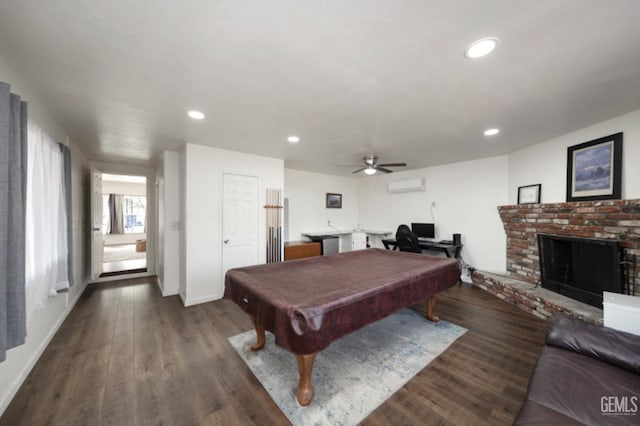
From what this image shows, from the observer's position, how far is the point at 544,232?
3273 millimetres

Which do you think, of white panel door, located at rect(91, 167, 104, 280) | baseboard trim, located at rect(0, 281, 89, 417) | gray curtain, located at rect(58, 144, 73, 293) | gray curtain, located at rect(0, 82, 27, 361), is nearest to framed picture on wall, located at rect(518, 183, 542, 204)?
gray curtain, located at rect(0, 82, 27, 361)

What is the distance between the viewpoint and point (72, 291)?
3.45m

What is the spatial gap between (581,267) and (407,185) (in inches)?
122

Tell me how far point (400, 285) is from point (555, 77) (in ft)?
6.57

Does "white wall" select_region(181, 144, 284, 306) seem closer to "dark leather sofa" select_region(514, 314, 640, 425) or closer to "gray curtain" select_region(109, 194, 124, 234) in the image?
"dark leather sofa" select_region(514, 314, 640, 425)

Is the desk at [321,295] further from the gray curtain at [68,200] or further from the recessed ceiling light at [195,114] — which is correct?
the gray curtain at [68,200]

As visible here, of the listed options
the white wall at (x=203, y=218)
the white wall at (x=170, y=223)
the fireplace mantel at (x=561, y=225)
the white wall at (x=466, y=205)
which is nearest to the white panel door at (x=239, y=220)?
the white wall at (x=203, y=218)

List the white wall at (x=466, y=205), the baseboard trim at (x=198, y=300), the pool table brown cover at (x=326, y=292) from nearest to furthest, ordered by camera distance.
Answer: the pool table brown cover at (x=326, y=292), the baseboard trim at (x=198, y=300), the white wall at (x=466, y=205)

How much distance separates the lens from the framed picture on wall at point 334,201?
6223 millimetres

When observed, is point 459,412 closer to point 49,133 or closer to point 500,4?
point 500,4

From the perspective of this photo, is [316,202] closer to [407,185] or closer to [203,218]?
[407,185]

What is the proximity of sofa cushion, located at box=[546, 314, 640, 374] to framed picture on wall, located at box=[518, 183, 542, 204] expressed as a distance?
8.16 feet

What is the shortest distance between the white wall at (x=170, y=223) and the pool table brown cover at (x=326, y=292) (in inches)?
91.1

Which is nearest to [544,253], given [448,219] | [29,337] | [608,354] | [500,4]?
[448,219]
